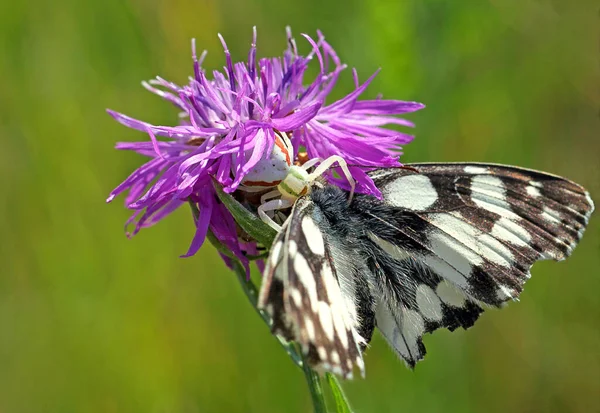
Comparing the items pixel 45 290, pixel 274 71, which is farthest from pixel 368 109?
pixel 45 290

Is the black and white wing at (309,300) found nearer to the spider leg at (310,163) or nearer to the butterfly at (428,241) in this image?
the butterfly at (428,241)

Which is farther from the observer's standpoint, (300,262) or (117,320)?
(117,320)

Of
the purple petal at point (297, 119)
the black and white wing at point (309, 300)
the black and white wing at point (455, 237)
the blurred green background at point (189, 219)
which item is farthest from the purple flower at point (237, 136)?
the blurred green background at point (189, 219)

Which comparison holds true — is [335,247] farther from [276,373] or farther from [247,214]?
[276,373]

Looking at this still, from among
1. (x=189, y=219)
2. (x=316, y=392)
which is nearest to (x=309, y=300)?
(x=316, y=392)

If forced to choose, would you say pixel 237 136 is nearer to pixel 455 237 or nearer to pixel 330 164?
pixel 330 164

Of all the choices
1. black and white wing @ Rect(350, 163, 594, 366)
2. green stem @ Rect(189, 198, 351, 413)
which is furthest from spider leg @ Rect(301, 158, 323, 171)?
green stem @ Rect(189, 198, 351, 413)
